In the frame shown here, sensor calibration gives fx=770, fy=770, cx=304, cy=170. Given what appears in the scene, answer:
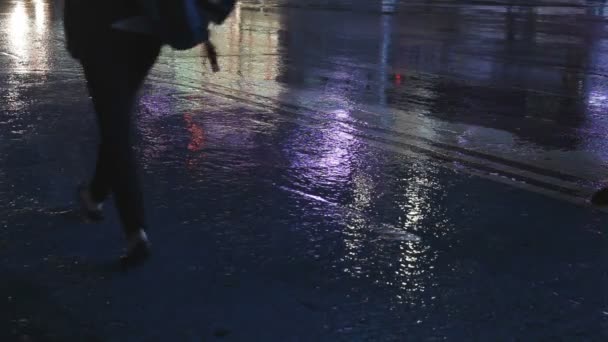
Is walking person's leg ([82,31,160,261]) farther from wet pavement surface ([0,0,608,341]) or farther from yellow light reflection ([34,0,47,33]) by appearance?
yellow light reflection ([34,0,47,33])

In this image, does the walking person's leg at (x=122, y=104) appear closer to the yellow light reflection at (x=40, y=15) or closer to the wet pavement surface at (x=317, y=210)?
the wet pavement surface at (x=317, y=210)

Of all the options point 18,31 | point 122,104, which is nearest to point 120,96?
point 122,104

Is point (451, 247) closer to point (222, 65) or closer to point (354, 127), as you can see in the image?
point (354, 127)

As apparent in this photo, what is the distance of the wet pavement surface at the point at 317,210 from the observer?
336 cm

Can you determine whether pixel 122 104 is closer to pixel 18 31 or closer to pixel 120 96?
pixel 120 96

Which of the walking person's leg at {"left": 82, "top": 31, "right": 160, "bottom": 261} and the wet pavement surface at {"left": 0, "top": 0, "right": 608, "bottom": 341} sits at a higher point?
the walking person's leg at {"left": 82, "top": 31, "right": 160, "bottom": 261}

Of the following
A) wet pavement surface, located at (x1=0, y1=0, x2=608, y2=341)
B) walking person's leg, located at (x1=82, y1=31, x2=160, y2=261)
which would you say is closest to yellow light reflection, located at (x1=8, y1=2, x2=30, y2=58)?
wet pavement surface, located at (x1=0, y1=0, x2=608, y2=341)

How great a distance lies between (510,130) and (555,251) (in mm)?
3163

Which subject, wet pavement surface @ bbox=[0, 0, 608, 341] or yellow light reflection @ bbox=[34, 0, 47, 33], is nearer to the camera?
wet pavement surface @ bbox=[0, 0, 608, 341]

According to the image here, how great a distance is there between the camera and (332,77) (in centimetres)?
998

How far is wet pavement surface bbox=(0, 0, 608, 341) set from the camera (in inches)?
132

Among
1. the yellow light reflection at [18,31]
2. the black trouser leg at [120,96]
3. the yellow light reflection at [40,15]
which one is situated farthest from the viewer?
the yellow light reflection at [40,15]

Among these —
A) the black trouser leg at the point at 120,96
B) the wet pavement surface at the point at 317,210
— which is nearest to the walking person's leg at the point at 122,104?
the black trouser leg at the point at 120,96

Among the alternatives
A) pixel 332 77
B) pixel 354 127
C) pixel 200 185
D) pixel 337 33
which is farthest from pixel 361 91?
pixel 337 33
